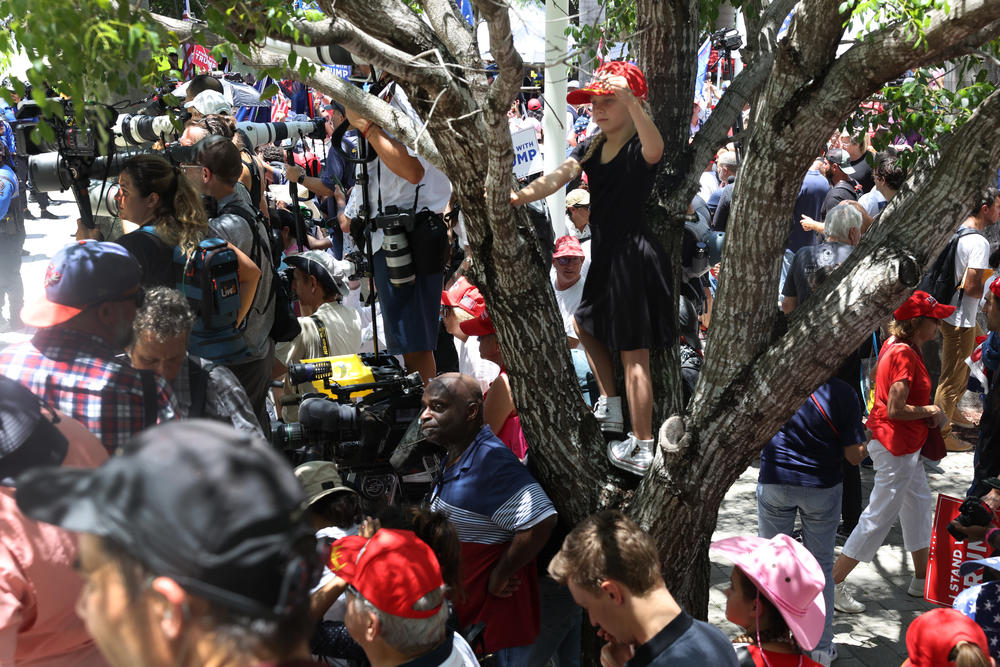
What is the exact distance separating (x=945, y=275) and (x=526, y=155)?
344 cm

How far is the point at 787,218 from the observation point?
150 inches

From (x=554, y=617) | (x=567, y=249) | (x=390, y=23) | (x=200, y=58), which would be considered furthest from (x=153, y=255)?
(x=200, y=58)

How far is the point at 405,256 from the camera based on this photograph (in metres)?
5.43

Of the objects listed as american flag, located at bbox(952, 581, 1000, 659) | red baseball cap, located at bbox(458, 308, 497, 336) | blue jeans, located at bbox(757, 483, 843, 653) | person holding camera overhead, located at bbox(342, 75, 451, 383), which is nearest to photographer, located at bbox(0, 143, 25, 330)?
person holding camera overhead, located at bbox(342, 75, 451, 383)

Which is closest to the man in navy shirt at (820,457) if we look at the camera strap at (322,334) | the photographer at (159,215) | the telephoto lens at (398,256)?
the telephoto lens at (398,256)

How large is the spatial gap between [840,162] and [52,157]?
24.7 ft

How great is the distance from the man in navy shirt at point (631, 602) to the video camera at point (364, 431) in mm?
1365

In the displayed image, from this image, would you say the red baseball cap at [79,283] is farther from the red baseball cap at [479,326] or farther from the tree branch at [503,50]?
the red baseball cap at [479,326]

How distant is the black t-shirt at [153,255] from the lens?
4.47 meters

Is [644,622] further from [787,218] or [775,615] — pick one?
[787,218]

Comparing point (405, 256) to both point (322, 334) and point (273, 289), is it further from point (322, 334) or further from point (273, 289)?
point (322, 334)

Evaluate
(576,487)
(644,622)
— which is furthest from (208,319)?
(644,622)

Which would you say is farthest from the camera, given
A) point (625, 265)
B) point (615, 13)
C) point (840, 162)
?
point (840, 162)

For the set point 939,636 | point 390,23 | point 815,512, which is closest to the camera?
point 939,636
